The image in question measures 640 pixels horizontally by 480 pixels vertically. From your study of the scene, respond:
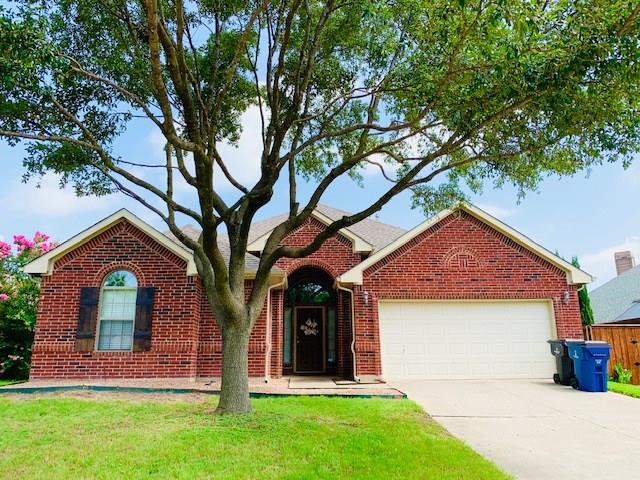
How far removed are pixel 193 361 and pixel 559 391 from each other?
8952 mm

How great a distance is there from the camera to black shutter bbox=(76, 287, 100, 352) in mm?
11562

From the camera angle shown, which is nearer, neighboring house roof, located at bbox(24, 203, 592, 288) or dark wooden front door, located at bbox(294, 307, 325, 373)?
neighboring house roof, located at bbox(24, 203, 592, 288)

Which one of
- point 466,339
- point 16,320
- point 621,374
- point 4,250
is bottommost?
point 621,374

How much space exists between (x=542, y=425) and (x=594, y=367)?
4436 mm

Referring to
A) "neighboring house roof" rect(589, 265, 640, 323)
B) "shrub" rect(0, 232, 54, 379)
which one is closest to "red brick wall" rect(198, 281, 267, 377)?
"shrub" rect(0, 232, 54, 379)

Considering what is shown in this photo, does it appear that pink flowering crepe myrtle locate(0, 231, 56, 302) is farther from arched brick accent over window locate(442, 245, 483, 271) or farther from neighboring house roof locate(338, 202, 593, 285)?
arched brick accent over window locate(442, 245, 483, 271)

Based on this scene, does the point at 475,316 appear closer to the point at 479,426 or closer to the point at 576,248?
the point at 479,426

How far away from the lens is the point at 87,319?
11.7m

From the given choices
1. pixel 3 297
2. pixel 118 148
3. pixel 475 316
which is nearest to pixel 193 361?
pixel 118 148

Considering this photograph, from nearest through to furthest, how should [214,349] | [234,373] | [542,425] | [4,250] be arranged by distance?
[542,425], [234,373], [214,349], [4,250]

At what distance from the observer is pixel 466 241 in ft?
44.7

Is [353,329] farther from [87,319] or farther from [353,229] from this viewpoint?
[87,319]

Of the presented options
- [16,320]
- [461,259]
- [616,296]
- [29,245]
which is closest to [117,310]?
[16,320]

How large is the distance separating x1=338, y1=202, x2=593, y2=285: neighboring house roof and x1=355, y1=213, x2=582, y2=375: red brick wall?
0.47ft
